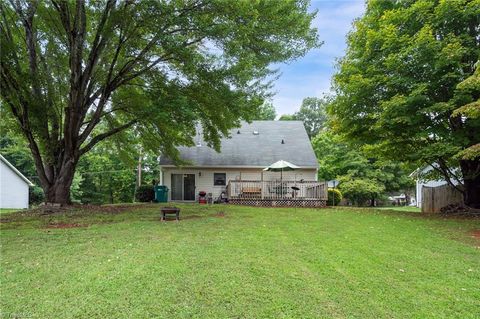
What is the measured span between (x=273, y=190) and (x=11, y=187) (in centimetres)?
1937

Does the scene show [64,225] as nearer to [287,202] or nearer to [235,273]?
[235,273]

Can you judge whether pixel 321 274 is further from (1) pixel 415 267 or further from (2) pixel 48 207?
(2) pixel 48 207

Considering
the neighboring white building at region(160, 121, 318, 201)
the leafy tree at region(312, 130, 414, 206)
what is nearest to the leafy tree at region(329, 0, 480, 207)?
the neighboring white building at region(160, 121, 318, 201)

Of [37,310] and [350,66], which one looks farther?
[350,66]

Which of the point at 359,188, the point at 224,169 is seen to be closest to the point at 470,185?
the point at 359,188

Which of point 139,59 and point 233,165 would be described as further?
point 233,165

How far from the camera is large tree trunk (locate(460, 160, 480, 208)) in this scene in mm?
13281

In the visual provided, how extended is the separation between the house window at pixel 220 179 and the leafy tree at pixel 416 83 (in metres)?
8.91

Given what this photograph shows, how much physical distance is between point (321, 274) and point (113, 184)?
105 ft

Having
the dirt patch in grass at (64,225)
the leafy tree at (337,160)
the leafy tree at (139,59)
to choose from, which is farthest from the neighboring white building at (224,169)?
the dirt patch in grass at (64,225)

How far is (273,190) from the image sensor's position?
675 inches

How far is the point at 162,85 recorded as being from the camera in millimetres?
13164

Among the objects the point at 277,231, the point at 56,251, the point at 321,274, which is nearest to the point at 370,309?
the point at 321,274

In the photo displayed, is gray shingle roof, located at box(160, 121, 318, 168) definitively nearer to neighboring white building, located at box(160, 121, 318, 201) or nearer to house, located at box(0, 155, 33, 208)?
neighboring white building, located at box(160, 121, 318, 201)
